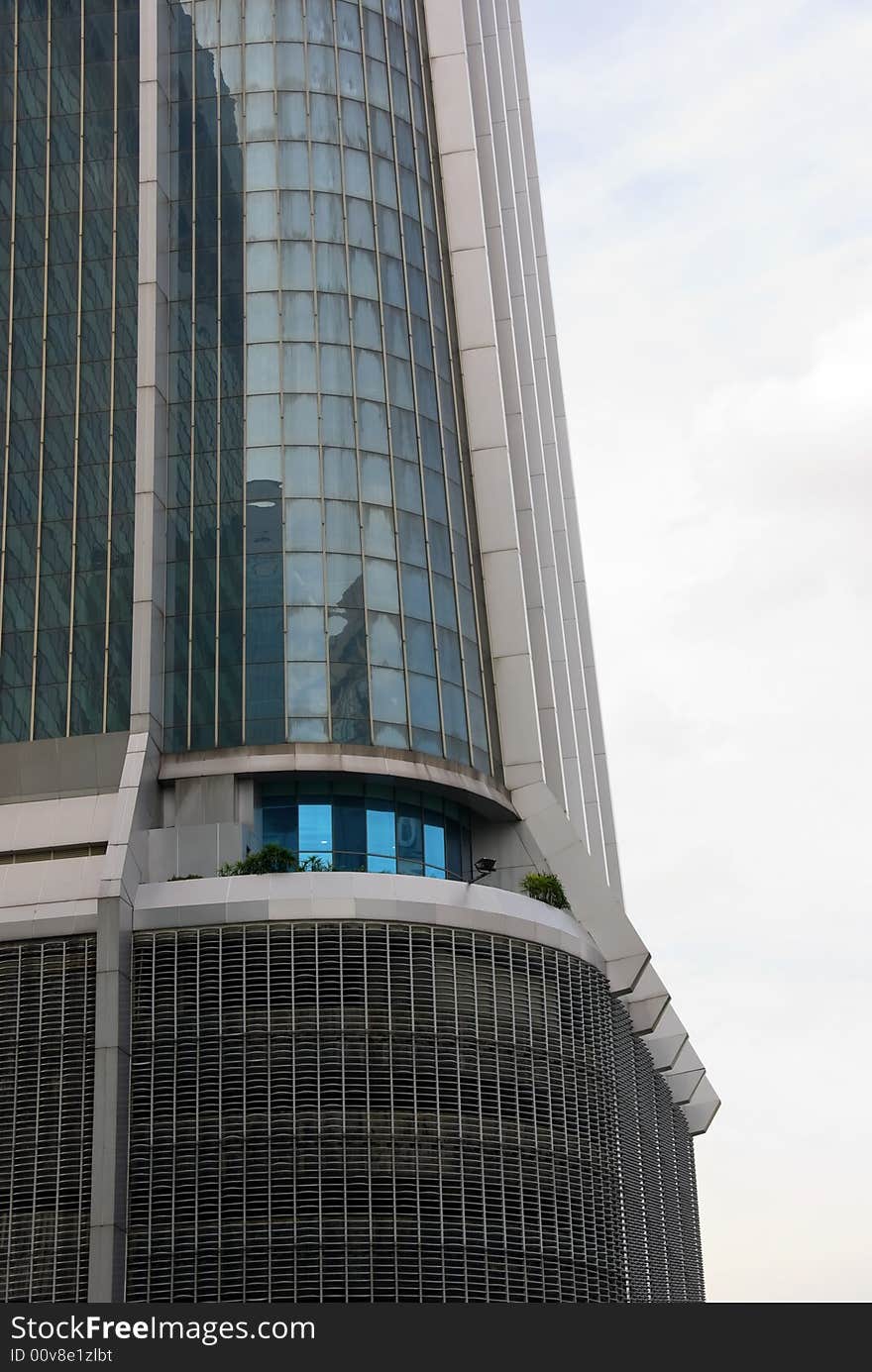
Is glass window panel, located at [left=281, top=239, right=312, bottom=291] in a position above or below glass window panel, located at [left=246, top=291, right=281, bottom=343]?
above

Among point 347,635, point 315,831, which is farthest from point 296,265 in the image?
point 315,831

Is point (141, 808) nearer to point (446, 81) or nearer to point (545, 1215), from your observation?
point (545, 1215)

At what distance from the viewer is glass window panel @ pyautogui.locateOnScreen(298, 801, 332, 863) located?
54.3m

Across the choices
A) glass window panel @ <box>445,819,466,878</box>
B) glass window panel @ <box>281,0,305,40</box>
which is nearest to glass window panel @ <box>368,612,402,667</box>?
glass window panel @ <box>445,819,466,878</box>

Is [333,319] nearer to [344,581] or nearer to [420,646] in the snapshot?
[344,581]

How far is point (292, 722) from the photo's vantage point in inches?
2158

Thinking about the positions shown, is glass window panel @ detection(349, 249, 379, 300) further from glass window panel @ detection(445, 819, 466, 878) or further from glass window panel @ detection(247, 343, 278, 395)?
glass window panel @ detection(445, 819, 466, 878)

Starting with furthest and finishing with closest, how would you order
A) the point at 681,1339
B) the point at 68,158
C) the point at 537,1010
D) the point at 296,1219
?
the point at 68,158 → the point at 537,1010 → the point at 296,1219 → the point at 681,1339

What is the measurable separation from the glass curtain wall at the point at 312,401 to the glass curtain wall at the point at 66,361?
6.16 feet

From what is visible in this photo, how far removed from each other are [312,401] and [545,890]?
723 inches

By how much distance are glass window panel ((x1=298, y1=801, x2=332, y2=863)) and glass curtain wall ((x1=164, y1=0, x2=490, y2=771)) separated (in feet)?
7.71

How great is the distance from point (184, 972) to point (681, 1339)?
21877mm

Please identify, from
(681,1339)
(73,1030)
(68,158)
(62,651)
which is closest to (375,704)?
(62,651)

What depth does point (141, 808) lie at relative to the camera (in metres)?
52.9
